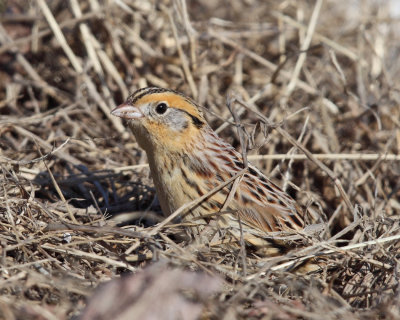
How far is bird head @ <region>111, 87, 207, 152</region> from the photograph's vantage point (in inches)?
143

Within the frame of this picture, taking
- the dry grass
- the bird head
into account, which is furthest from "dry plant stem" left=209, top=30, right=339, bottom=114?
the bird head

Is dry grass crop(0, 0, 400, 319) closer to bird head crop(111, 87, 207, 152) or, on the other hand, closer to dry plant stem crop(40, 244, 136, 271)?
dry plant stem crop(40, 244, 136, 271)

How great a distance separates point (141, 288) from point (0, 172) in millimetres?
1823

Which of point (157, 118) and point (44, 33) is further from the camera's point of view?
point (44, 33)

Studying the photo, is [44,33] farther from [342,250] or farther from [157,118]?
[342,250]

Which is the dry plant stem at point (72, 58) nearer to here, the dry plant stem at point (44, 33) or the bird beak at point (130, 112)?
the dry plant stem at point (44, 33)

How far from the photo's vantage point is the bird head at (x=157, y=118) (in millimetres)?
3639

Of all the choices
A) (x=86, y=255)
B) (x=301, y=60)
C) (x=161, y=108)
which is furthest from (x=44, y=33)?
(x=86, y=255)

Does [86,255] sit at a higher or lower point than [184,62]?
lower

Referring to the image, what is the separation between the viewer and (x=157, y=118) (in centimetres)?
364

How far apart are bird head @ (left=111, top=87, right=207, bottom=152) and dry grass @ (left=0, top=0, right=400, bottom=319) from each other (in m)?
0.34

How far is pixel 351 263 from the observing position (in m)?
3.44

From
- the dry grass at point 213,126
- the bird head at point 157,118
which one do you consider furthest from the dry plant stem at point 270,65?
the bird head at point 157,118

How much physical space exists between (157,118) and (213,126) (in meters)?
1.45
